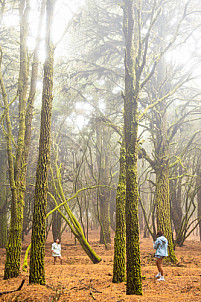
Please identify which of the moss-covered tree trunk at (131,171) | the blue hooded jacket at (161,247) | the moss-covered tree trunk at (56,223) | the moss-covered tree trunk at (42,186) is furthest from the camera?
the moss-covered tree trunk at (56,223)

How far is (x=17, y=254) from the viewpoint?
6863 millimetres

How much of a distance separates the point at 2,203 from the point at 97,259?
6795 millimetres

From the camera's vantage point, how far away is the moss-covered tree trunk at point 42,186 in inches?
225

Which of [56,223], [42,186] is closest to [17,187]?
[42,186]

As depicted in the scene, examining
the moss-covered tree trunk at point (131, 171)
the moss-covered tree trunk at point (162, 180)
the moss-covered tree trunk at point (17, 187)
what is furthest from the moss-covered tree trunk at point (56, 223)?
the moss-covered tree trunk at point (131, 171)

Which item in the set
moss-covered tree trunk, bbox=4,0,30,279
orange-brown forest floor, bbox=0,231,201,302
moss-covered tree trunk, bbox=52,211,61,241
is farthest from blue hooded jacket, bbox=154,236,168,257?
moss-covered tree trunk, bbox=52,211,61,241

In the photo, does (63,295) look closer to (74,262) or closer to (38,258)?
(38,258)

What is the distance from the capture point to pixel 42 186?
240 inches

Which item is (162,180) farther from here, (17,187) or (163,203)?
(17,187)

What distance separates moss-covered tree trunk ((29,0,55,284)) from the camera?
572 centimetres

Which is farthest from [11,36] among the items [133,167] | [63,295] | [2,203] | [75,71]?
[63,295]

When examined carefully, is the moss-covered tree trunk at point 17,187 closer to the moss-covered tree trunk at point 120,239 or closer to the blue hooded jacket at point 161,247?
the moss-covered tree trunk at point 120,239

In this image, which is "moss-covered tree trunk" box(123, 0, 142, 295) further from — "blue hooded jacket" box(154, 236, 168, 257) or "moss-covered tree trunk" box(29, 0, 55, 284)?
"blue hooded jacket" box(154, 236, 168, 257)

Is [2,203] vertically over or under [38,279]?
over
